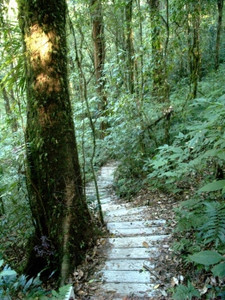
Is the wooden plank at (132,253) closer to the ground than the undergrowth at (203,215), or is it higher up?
closer to the ground

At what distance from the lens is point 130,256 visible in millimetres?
3336

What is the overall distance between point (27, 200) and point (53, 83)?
172 cm

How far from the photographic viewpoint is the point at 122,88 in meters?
7.54

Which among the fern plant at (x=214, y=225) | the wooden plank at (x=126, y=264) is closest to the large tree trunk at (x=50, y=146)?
the wooden plank at (x=126, y=264)

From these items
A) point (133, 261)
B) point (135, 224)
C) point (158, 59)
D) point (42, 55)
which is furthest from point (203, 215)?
point (158, 59)

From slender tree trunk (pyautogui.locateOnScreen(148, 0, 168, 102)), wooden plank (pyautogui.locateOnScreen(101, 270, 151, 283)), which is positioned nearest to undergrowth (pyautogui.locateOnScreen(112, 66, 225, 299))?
wooden plank (pyautogui.locateOnScreen(101, 270, 151, 283))

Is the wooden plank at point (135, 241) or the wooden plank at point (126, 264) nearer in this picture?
the wooden plank at point (126, 264)

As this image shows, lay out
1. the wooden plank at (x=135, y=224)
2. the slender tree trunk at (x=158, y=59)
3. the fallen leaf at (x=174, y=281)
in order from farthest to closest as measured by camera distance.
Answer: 1. the slender tree trunk at (x=158, y=59)
2. the wooden plank at (x=135, y=224)
3. the fallen leaf at (x=174, y=281)

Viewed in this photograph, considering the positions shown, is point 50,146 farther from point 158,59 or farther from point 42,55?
point 158,59

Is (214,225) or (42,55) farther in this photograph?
(42,55)

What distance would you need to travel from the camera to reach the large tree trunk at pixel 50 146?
10.3 ft

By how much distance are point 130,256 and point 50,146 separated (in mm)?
1840

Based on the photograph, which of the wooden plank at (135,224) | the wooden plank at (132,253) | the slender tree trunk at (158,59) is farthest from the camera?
the slender tree trunk at (158,59)

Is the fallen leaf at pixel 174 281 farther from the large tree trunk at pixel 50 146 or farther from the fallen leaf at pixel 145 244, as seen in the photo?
the large tree trunk at pixel 50 146
